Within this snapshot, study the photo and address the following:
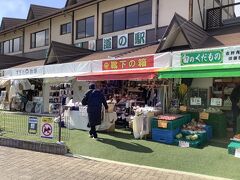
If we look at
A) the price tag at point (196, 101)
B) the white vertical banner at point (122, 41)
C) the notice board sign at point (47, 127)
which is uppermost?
the white vertical banner at point (122, 41)

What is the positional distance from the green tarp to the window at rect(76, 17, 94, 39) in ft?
32.2

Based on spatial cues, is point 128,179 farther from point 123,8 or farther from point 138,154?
point 123,8

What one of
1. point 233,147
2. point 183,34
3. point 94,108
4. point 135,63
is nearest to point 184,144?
point 233,147

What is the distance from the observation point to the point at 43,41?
82.2 feet

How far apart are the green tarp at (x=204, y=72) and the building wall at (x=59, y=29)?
1226cm

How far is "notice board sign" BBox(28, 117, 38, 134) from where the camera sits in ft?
31.9

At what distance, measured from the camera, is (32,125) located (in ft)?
32.4

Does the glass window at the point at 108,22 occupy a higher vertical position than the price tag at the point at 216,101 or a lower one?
higher

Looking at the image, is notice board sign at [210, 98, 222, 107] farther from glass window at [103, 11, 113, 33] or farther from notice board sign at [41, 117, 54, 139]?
glass window at [103, 11, 113, 33]

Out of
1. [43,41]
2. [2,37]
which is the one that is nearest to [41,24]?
[43,41]

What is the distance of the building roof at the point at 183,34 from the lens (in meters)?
12.7

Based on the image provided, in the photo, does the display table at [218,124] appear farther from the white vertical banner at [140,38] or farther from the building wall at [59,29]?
the building wall at [59,29]

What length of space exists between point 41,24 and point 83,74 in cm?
1200

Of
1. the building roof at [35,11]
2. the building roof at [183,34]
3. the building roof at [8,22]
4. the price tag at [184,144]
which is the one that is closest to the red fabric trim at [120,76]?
the building roof at [183,34]
